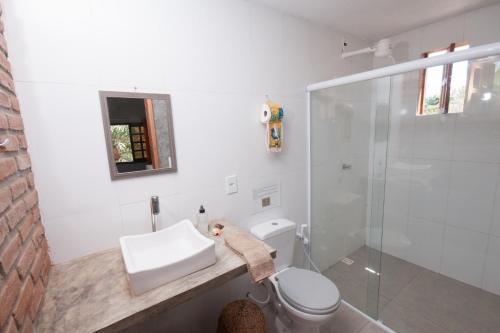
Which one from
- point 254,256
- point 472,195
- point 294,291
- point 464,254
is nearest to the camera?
point 254,256

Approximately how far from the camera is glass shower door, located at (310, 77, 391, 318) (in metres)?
1.97

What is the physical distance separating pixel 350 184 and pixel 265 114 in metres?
1.19

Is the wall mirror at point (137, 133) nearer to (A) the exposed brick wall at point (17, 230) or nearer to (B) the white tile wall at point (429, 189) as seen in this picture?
(A) the exposed brick wall at point (17, 230)

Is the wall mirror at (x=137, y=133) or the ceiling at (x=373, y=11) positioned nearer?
the wall mirror at (x=137, y=133)

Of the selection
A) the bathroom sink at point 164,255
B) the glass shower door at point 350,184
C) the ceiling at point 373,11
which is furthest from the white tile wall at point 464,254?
the bathroom sink at point 164,255

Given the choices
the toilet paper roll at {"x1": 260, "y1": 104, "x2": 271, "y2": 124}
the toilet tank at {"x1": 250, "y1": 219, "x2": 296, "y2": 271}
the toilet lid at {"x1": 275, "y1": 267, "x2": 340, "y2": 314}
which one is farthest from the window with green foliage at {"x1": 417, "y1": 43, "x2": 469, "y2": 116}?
the toilet lid at {"x1": 275, "y1": 267, "x2": 340, "y2": 314}

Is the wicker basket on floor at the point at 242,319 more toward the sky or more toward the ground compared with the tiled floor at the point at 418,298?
more toward the sky

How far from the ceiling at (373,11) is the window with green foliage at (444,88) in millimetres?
325

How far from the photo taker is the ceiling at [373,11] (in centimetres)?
168

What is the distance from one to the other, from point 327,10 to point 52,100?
73.3 inches

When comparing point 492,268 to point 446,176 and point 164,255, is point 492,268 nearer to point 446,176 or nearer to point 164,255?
point 446,176

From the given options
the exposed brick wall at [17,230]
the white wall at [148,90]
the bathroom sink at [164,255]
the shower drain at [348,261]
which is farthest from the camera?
the shower drain at [348,261]

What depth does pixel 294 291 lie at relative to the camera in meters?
1.46

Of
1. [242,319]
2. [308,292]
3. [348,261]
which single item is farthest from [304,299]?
[348,261]
